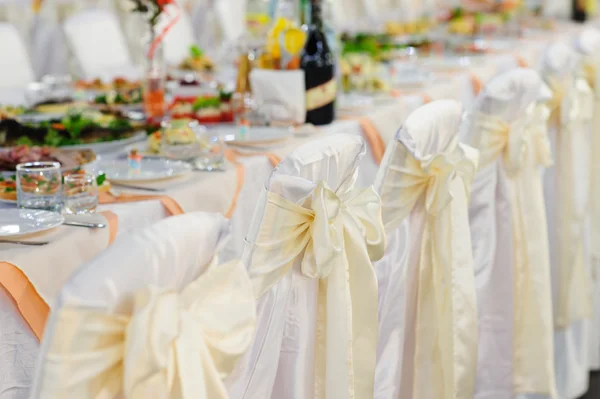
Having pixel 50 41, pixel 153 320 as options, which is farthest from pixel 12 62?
pixel 153 320

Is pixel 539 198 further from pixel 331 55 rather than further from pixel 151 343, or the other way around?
pixel 151 343

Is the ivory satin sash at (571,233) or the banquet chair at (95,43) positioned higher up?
the banquet chair at (95,43)

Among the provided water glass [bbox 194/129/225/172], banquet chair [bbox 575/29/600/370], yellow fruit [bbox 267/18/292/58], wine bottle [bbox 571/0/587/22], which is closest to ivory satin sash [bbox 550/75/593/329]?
banquet chair [bbox 575/29/600/370]

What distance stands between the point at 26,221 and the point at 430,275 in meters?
0.70

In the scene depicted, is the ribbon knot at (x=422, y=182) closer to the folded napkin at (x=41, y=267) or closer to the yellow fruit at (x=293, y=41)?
the folded napkin at (x=41, y=267)

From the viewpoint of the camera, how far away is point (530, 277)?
1.84m

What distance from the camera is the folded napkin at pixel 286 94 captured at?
1953 mm

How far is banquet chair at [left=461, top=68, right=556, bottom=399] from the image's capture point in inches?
68.9

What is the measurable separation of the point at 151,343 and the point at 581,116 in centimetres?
191

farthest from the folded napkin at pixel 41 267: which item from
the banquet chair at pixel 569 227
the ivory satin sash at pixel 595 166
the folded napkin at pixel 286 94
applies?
the ivory satin sash at pixel 595 166

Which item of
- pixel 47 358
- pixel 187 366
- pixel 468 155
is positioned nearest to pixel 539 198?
pixel 468 155

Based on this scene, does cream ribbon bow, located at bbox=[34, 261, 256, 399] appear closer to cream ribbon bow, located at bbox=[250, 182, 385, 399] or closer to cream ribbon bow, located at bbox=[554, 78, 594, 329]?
cream ribbon bow, located at bbox=[250, 182, 385, 399]

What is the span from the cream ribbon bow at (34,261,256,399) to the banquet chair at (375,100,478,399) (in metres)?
0.53

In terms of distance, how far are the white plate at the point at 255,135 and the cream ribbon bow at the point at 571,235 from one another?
0.92m
